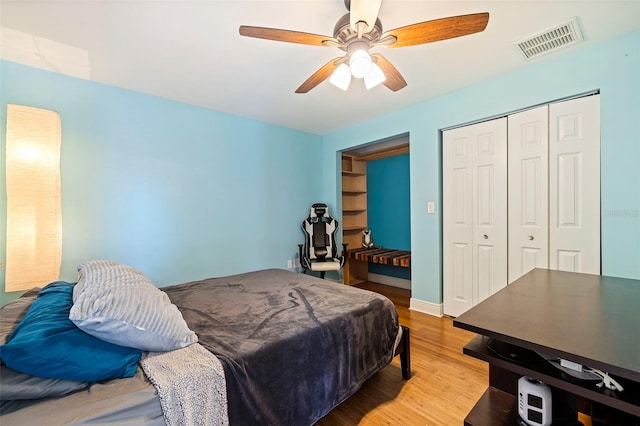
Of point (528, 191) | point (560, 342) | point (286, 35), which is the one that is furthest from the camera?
point (528, 191)

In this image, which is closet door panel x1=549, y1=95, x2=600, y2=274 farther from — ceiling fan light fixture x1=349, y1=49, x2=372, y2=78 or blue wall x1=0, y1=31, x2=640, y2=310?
ceiling fan light fixture x1=349, y1=49, x2=372, y2=78

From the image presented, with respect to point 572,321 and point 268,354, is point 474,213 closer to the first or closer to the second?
point 572,321

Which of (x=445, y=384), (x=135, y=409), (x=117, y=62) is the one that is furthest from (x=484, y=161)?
(x=117, y=62)

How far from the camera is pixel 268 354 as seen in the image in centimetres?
117

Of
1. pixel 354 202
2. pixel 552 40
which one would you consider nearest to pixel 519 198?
pixel 552 40

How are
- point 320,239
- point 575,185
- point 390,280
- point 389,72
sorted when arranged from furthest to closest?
point 390,280
point 320,239
point 575,185
point 389,72

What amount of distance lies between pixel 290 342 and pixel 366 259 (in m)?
2.81

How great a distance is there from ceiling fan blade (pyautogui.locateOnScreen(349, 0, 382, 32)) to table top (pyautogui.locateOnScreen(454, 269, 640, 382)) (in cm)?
145

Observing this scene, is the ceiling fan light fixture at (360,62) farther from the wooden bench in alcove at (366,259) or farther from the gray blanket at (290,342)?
the wooden bench in alcove at (366,259)

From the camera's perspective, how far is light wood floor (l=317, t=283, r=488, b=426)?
149cm

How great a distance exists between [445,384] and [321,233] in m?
2.46

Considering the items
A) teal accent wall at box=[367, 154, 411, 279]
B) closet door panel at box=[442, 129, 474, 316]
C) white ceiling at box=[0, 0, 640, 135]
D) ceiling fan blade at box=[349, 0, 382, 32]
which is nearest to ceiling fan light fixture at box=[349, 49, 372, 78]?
ceiling fan blade at box=[349, 0, 382, 32]

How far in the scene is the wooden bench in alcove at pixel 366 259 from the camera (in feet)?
11.7

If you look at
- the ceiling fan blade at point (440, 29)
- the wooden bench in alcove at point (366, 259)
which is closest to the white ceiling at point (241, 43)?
the ceiling fan blade at point (440, 29)
